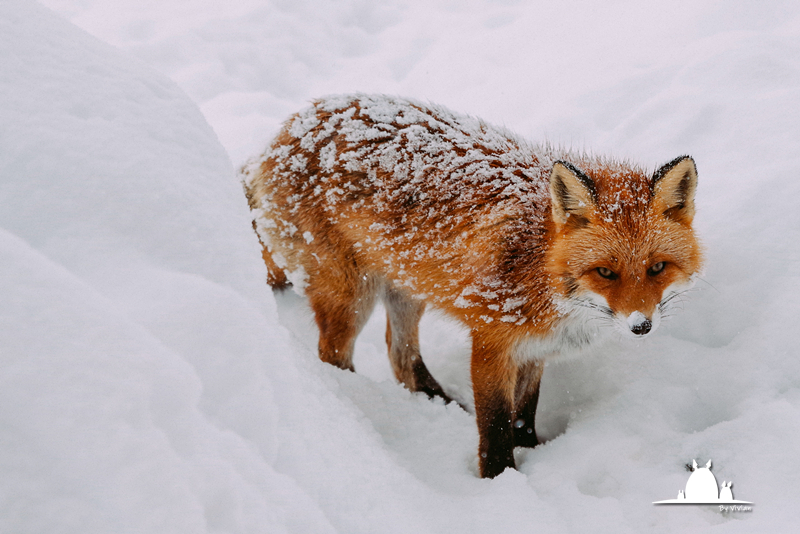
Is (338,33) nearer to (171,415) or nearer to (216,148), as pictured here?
(216,148)

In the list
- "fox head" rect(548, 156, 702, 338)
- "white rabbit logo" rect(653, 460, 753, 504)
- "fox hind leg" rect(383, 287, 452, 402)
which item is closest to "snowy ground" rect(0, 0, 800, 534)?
"white rabbit logo" rect(653, 460, 753, 504)

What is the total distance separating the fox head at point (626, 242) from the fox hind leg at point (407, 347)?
1.58 metres

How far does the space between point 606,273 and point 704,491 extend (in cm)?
102

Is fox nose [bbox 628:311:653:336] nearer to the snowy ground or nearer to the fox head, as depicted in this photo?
the fox head

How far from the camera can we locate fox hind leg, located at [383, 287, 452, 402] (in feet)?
13.5

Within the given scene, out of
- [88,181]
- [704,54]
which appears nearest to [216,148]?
[88,181]

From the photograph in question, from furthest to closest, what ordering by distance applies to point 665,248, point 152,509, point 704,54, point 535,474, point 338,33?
point 338,33 < point 704,54 < point 535,474 < point 665,248 < point 152,509

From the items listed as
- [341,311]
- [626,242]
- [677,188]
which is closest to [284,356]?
[626,242]

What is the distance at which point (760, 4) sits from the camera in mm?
5473

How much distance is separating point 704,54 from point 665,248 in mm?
3299

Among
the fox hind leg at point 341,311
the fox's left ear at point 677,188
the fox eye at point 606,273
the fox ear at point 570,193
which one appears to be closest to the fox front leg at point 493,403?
the fox eye at point 606,273

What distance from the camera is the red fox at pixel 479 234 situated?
2.63 meters

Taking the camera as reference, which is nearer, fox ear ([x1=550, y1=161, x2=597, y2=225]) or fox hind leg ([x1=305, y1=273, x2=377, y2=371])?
fox ear ([x1=550, y1=161, x2=597, y2=225])

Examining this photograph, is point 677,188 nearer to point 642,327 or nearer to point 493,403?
point 642,327
